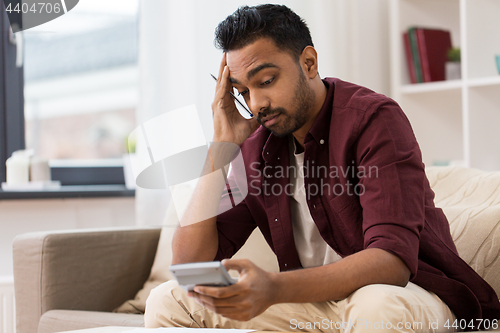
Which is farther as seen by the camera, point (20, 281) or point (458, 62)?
point (458, 62)

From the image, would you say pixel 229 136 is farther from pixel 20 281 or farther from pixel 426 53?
pixel 426 53

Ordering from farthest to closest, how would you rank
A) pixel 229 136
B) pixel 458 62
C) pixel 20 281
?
pixel 458 62, pixel 20 281, pixel 229 136

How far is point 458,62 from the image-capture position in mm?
2178

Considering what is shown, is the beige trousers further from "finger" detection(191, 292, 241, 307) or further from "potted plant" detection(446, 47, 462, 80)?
"potted plant" detection(446, 47, 462, 80)

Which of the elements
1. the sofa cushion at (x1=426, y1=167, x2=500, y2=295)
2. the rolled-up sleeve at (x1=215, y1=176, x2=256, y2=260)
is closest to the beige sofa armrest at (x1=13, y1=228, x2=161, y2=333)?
the rolled-up sleeve at (x1=215, y1=176, x2=256, y2=260)

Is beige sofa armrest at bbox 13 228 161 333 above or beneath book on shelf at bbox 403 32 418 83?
beneath

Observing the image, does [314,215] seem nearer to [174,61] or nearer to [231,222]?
[231,222]

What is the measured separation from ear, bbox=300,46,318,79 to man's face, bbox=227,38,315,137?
2cm

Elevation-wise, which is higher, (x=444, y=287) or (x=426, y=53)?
(x=426, y=53)

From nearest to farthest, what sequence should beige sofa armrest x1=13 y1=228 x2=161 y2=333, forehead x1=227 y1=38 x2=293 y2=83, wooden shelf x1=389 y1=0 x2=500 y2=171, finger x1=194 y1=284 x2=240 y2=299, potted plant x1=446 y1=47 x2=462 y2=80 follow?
finger x1=194 y1=284 x2=240 y2=299, forehead x1=227 y1=38 x2=293 y2=83, beige sofa armrest x1=13 y1=228 x2=161 y2=333, wooden shelf x1=389 y1=0 x2=500 y2=171, potted plant x1=446 y1=47 x2=462 y2=80

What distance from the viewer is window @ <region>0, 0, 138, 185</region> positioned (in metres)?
2.24

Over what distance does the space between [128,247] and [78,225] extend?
0.57 m

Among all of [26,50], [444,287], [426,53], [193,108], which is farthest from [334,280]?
[26,50]

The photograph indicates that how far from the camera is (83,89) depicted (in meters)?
2.39
